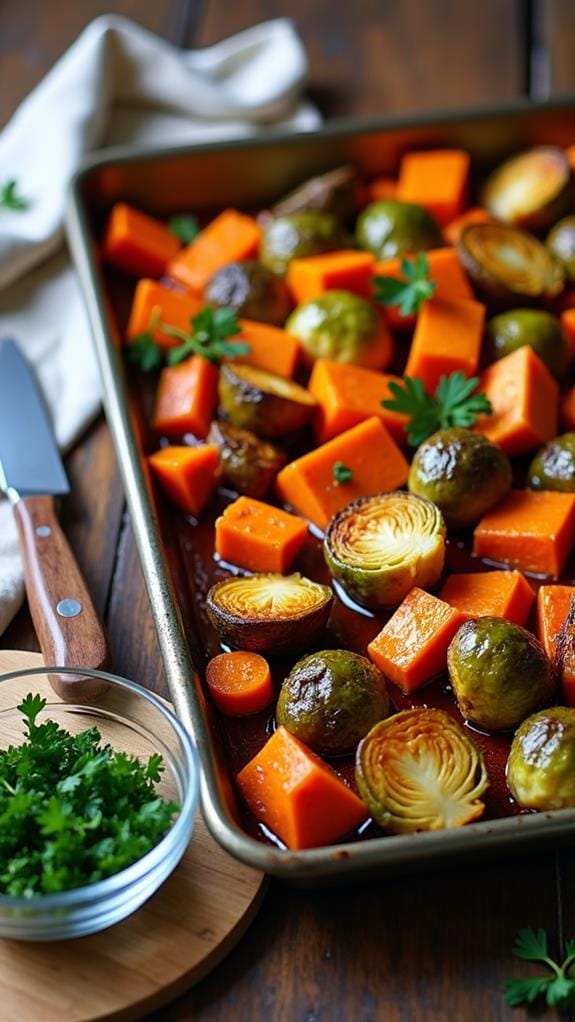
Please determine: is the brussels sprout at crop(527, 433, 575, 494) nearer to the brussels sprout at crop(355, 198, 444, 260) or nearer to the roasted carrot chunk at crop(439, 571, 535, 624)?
the roasted carrot chunk at crop(439, 571, 535, 624)

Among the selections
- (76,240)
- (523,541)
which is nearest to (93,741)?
(523,541)

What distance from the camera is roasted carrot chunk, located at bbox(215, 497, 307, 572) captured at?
3.16 meters

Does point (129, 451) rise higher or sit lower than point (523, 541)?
higher

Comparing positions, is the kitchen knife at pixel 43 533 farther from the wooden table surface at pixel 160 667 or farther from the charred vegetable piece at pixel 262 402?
the charred vegetable piece at pixel 262 402

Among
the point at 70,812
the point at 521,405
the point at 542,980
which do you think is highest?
the point at 70,812

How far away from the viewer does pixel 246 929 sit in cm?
262

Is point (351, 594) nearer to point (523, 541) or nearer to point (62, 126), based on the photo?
point (523, 541)

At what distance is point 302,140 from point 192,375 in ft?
3.52

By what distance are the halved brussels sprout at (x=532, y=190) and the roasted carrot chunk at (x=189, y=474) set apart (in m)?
1.41

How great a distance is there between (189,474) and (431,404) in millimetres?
696

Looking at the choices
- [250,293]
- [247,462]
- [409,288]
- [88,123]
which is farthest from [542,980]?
[88,123]

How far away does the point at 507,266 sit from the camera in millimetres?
3836

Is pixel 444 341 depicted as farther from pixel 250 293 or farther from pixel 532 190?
pixel 532 190

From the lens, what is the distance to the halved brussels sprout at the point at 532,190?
13.3 feet
